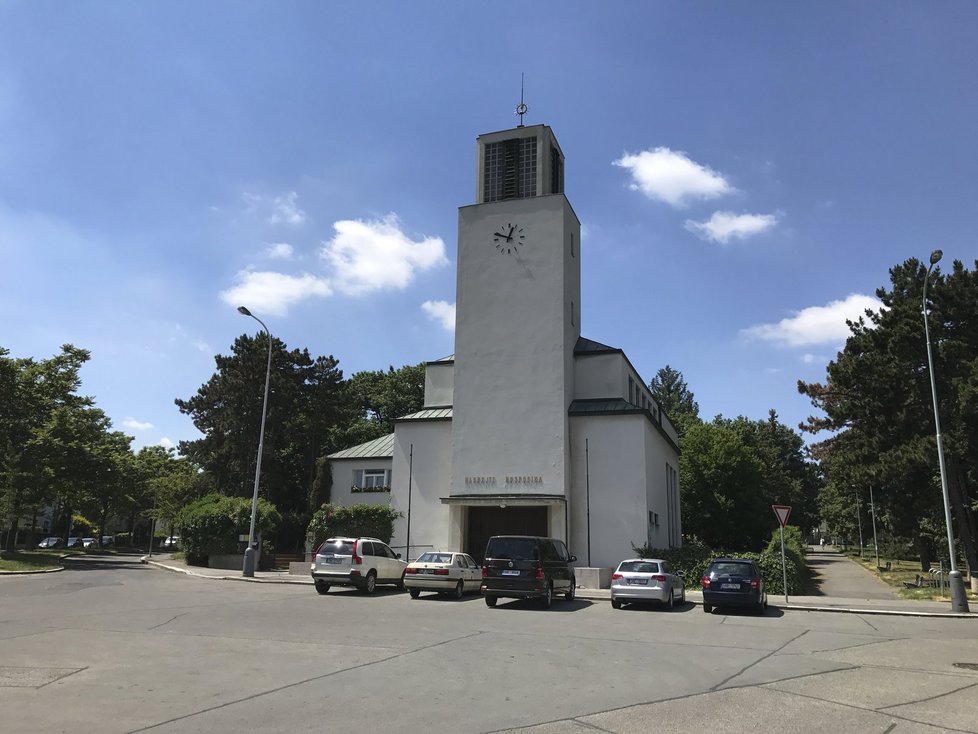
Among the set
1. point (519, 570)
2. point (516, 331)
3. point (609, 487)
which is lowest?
point (519, 570)

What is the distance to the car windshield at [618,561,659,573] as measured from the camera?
19844 mm

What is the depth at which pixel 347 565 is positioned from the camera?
21703 millimetres

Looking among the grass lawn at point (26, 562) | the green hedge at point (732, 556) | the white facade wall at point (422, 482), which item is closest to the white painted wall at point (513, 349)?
the white facade wall at point (422, 482)

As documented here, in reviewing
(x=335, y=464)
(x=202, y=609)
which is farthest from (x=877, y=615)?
(x=335, y=464)

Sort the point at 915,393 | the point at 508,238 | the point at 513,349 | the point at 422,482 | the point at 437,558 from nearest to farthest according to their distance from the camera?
the point at 437,558 → the point at 915,393 → the point at 513,349 → the point at 422,482 → the point at 508,238

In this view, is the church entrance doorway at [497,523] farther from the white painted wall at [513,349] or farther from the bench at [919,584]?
the bench at [919,584]

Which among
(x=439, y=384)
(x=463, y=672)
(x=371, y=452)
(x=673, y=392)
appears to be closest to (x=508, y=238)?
(x=439, y=384)

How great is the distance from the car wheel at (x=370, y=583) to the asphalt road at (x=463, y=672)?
4998 mm

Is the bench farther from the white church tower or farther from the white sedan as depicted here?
the white sedan

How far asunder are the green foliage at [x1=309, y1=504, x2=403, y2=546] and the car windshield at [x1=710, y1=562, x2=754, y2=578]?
1797 centimetres

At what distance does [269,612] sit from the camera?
1597cm

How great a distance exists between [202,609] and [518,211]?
23.8m

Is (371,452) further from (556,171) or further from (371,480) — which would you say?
(556,171)

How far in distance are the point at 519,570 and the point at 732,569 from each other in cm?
576
